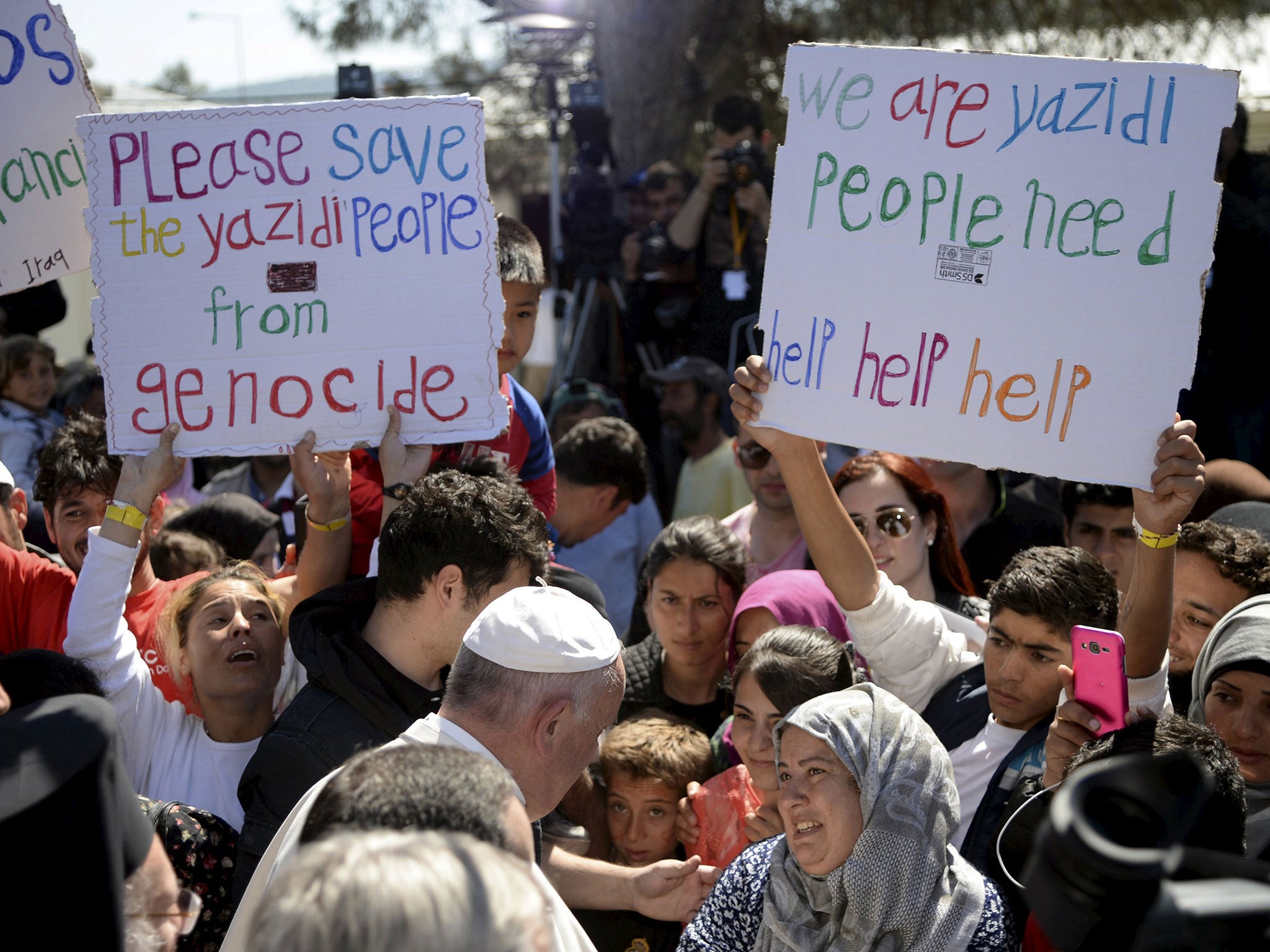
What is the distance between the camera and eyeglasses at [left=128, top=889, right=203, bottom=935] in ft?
5.21

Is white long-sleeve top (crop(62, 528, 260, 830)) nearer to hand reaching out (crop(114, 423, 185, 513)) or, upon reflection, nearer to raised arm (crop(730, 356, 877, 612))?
hand reaching out (crop(114, 423, 185, 513))

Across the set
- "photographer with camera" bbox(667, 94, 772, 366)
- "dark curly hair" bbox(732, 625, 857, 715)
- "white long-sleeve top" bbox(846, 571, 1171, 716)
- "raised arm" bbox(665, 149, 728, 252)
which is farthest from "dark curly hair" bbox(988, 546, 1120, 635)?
"raised arm" bbox(665, 149, 728, 252)

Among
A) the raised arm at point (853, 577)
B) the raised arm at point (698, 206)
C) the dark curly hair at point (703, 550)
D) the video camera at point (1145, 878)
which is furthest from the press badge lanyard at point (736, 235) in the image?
the video camera at point (1145, 878)

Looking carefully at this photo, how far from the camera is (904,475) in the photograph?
381 centimetres

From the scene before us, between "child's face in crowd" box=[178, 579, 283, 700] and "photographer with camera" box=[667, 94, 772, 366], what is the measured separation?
3651 millimetres

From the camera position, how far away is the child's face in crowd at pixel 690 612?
3.73m

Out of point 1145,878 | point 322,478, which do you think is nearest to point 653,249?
point 322,478

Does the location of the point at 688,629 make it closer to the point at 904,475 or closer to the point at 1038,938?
the point at 904,475

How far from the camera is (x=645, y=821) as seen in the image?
3.21 m

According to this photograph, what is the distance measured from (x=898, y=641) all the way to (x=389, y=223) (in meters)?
1.67

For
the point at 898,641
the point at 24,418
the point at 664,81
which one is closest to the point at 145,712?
the point at 898,641

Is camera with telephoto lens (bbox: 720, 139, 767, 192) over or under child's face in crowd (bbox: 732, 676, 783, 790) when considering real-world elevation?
over

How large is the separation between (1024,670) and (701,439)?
3.16 metres

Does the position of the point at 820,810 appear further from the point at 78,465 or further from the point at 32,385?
the point at 32,385
